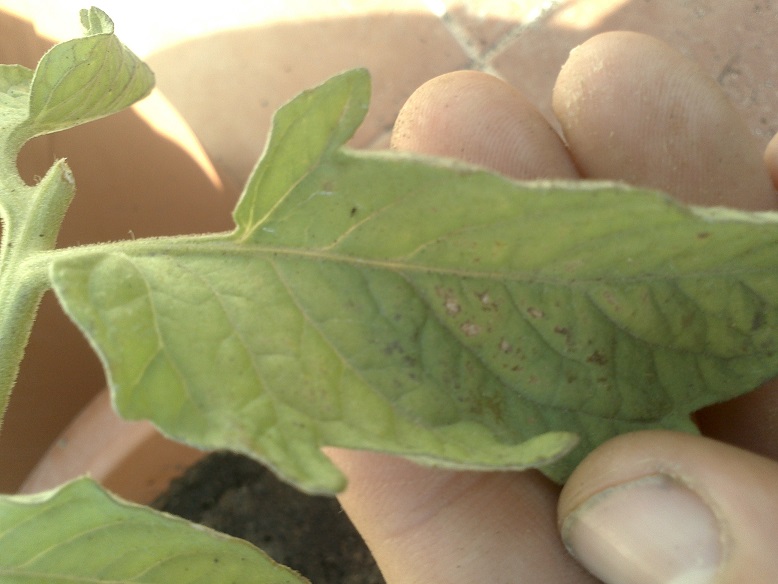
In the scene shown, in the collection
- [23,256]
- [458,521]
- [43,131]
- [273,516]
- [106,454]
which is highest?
[43,131]

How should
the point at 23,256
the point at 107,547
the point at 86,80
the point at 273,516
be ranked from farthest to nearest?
the point at 273,516, the point at 86,80, the point at 23,256, the point at 107,547

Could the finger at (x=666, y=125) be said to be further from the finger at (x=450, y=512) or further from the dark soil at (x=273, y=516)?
the dark soil at (x=273, y=516)

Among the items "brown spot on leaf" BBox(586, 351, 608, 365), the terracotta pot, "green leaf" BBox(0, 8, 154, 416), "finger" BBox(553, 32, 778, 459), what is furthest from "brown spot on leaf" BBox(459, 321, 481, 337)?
the terracotta pot

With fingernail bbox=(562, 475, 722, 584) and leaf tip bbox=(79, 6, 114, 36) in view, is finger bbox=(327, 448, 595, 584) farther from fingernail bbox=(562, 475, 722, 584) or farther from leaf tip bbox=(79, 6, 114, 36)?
leaf tip bbox=(79, 6, 114, 36)

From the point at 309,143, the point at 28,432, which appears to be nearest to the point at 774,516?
the point at 309,143

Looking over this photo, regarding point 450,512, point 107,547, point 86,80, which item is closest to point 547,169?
point 450,512

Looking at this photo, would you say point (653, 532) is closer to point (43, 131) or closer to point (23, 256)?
point (23, 256)
